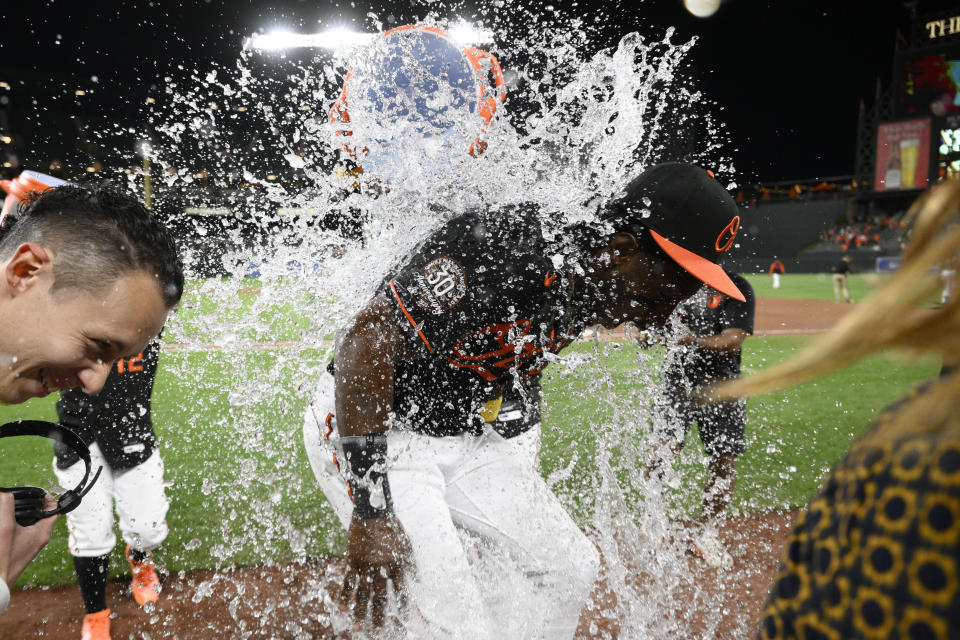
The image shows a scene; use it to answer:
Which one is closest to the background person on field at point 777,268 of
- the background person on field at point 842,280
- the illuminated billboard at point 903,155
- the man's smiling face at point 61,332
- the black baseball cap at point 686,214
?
the illuminated billboard at point 903,155

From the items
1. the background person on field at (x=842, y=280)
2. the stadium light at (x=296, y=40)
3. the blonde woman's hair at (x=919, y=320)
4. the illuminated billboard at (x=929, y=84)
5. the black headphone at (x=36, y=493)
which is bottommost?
the background person on field at (x=842, y=280)

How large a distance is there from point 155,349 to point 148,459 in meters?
0.59

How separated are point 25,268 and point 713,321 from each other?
12.4 ft

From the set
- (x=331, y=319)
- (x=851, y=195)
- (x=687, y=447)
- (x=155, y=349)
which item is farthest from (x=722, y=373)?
(x=851, y=195)

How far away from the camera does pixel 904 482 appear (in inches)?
22.5

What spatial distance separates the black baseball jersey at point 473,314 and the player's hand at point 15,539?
1120mm

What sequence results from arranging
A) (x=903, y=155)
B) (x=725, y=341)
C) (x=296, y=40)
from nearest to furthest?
(x=725, y=341) < (x=296, y=40) < (x=903, y=155)

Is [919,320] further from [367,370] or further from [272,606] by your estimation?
[272,606]

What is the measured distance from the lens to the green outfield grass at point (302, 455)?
4090 mm

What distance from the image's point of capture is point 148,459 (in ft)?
11.3

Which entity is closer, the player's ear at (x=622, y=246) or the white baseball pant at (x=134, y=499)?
the player's ear at (x=622, y=246)

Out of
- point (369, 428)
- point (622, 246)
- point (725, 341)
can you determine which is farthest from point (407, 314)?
point (725, 341)

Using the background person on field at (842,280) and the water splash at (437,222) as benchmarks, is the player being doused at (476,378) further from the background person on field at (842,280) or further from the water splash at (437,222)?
the background person on field at (842,280)

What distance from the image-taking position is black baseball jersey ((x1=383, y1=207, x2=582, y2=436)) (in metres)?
2.11
